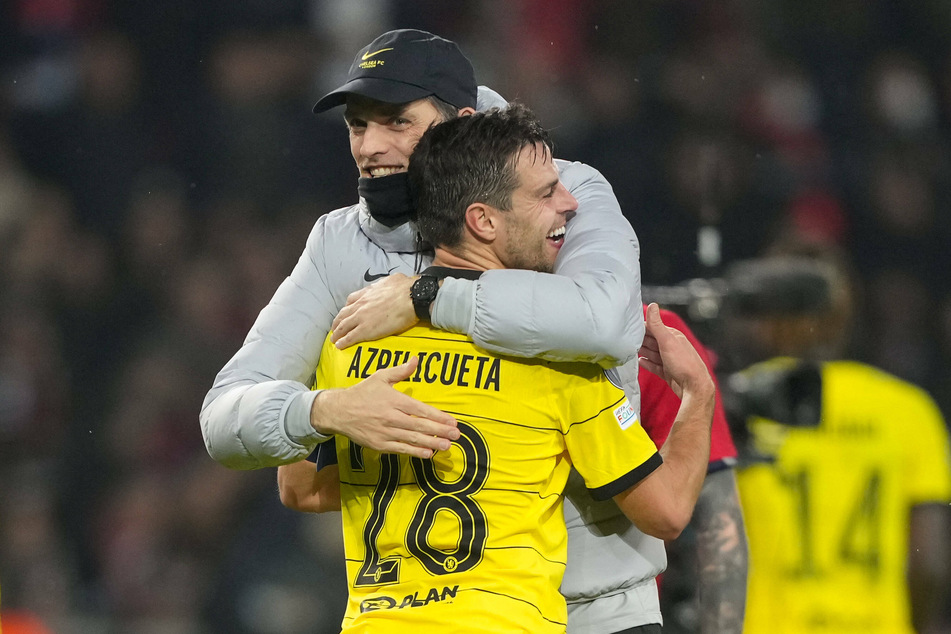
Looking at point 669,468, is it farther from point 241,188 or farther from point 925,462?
point 241,188

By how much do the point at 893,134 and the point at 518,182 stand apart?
228 cm

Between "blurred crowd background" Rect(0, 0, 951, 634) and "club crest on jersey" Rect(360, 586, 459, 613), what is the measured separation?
1.84 m

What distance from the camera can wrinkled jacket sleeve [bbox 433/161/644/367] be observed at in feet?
3.49

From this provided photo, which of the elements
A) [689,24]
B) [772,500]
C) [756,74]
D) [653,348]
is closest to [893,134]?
[756,74]

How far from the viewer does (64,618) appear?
2.96 m

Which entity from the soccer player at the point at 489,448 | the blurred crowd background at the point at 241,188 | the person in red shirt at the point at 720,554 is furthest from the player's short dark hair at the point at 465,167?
the blurred crowd background at the point at 241,188

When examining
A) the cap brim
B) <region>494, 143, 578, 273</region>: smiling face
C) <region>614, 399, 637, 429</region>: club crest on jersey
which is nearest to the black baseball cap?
the cap brim

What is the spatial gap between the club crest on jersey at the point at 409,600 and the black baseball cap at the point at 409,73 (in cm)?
53

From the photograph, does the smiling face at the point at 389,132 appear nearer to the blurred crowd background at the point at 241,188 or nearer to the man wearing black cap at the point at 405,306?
the man wearing black cap at the point at 405,306

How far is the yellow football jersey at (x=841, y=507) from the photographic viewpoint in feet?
7.47

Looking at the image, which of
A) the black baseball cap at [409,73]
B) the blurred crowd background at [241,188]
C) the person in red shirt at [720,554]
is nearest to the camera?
the black baseball cap at [409,73]

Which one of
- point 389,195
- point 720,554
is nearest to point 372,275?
point 389,195

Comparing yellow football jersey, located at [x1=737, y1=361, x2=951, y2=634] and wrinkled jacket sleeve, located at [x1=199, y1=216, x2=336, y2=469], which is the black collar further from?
yellow football jersey, located at [x1=737, y1=361, x2=951, y2=634]

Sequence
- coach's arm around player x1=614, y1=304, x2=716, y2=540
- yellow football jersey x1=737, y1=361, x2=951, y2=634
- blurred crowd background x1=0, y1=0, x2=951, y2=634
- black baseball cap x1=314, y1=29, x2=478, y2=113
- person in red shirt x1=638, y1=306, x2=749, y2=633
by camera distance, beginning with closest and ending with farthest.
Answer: coach's arm around player x1=614, y1=304, x2=716, y2=540 < black baseball cap x1=314, y1=29, x2=478, y2=113 < person in red shirt x1=638, y1=306, x2=749, y2=633 < yellow football jersey x1=737, y1=361, x2=951, y2=634 < blurred crowd background x1=0, y1=0, x2=951, y2=634
